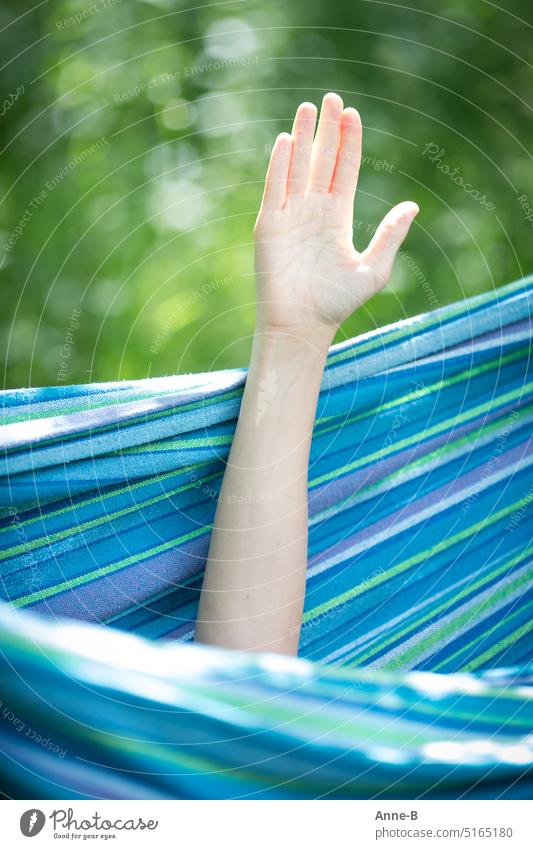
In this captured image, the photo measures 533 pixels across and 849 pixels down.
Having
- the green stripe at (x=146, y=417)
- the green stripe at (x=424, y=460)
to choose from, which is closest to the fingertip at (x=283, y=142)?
the green stripe at (x=146, y=417)

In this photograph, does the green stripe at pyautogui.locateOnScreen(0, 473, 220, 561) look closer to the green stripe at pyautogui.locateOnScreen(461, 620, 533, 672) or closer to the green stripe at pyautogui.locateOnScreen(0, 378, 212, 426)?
the green stripe at pyautogui.locateOnScreen(0, 378, 212, 426)

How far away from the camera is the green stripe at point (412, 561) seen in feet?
2.86

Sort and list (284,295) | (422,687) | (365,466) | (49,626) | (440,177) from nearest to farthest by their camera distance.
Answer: (49,626) < (422,687) < (284,295) < (365,466) < (440,177)

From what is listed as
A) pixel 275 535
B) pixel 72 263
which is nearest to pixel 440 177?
pixel 72 263

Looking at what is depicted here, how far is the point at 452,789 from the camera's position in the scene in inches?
26.3

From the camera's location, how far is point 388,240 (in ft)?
2.74

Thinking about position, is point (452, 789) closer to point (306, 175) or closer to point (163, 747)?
point (163, 747)

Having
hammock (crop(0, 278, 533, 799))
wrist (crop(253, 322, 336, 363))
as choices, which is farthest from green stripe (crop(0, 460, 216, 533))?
wrist (crop(253, 322, 336, 363))

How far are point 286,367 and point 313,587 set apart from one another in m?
0.25

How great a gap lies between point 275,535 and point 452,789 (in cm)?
27

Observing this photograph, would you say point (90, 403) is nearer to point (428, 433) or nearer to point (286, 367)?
point (286, 367)

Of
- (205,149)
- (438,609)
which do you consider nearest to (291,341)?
(438,609)

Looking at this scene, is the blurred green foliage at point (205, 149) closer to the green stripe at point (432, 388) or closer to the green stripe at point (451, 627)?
the green stripe at point (432, 388)

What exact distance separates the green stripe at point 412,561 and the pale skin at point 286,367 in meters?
0.09
